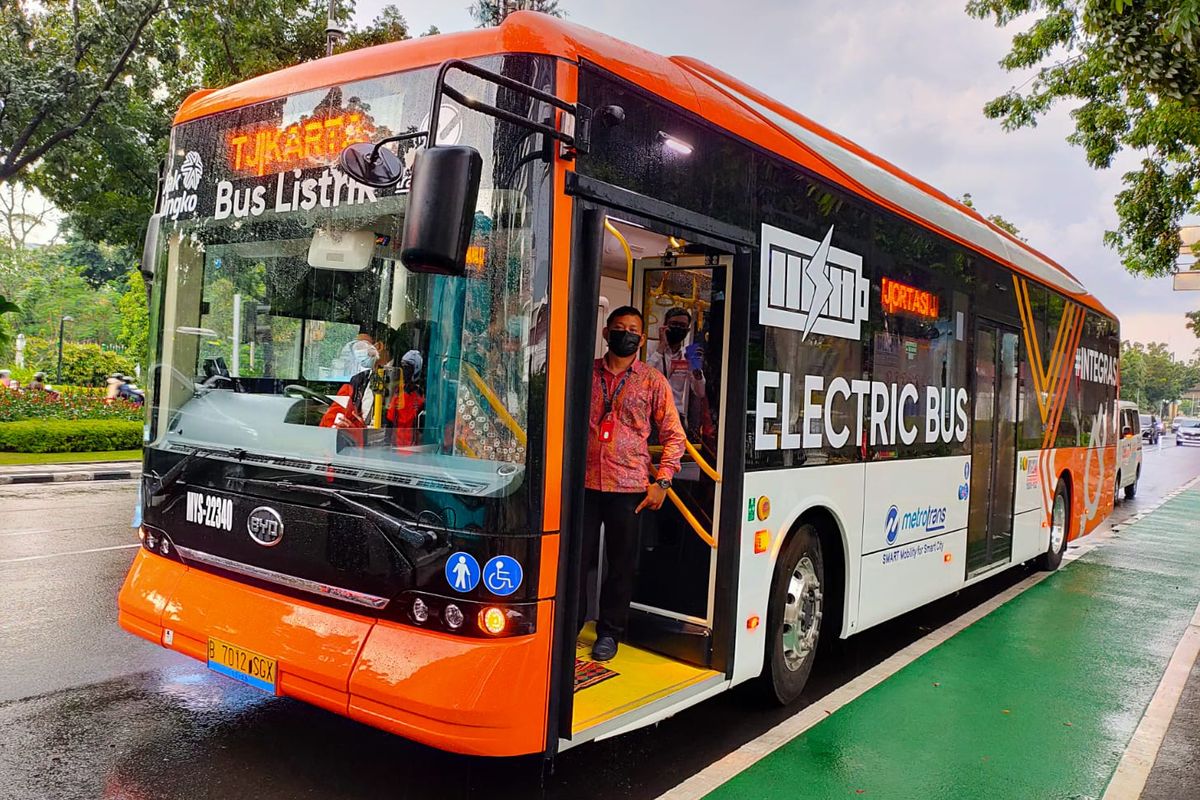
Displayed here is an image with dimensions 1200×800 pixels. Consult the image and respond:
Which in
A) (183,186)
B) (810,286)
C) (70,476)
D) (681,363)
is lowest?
(70,476)

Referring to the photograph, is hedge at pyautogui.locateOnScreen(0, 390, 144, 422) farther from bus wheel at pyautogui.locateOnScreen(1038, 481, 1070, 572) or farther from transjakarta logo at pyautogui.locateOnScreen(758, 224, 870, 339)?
transjakarta logo at pyautogui.locateOnScreen(758, 224, 870, 339)

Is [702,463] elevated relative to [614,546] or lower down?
elevated

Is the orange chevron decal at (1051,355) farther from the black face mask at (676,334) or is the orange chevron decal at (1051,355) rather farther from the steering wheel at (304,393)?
the steering wheel at (304,393)

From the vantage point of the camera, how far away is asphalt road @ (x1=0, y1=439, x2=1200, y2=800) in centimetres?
373

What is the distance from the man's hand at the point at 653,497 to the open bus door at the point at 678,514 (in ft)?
1.08

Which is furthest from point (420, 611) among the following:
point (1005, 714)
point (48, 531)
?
point (48, 531)

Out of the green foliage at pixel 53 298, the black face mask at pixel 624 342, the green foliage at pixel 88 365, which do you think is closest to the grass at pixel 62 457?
the black face mask at pixel 624 342

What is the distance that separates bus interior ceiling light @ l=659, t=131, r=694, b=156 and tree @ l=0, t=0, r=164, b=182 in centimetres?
1738

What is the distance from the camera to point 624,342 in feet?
14.0

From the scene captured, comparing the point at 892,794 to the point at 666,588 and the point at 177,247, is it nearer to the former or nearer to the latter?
the point at 666,588

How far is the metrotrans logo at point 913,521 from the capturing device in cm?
582

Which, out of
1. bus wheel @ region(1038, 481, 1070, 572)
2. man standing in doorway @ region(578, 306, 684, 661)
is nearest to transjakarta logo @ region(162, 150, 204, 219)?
man standing in doorway @ region(578, 306, 684, 661)

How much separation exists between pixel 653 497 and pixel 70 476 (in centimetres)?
1355

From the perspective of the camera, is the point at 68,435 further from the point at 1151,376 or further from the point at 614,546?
the point at 1151,376
